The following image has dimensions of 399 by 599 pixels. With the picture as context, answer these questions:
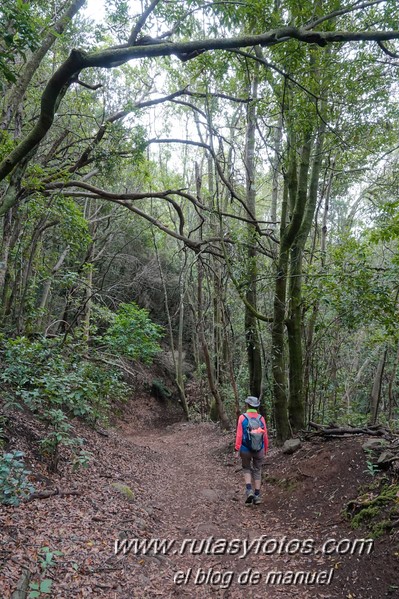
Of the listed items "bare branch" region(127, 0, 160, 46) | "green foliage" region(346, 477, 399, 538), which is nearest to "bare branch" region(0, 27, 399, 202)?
"bare branch" region(127, 0, 160, 46)

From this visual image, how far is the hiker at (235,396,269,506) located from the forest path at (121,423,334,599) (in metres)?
0.25

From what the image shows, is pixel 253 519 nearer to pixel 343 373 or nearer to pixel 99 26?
pixel 99 26

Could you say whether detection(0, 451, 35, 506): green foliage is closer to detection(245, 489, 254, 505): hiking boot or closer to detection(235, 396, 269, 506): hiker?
detection(235, 396, 269, 506): hiker

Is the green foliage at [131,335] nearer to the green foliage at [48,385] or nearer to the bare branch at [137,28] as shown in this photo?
the green foliage at [48,385]

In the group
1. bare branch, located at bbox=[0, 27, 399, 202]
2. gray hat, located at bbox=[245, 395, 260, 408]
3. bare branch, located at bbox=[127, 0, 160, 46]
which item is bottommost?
gray hat, located at bbox=[245, 395, 260, 408]

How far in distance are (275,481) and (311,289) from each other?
3.71 meters

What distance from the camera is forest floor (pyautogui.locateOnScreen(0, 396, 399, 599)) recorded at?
3574 mm

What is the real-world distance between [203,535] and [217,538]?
0.22 metres

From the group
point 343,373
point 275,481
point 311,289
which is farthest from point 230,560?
point 343,373

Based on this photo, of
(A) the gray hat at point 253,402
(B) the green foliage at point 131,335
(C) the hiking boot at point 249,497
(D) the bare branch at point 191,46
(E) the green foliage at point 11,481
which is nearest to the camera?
(E) the green foliage at point 11,481

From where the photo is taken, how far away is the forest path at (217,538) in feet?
12.9

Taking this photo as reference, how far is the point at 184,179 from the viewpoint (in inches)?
802

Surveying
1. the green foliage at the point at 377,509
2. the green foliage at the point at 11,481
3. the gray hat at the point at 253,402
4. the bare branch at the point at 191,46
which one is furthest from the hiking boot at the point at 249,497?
the bare branch at the point at 191,46

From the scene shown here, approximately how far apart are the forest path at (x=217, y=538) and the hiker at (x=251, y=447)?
254mm
